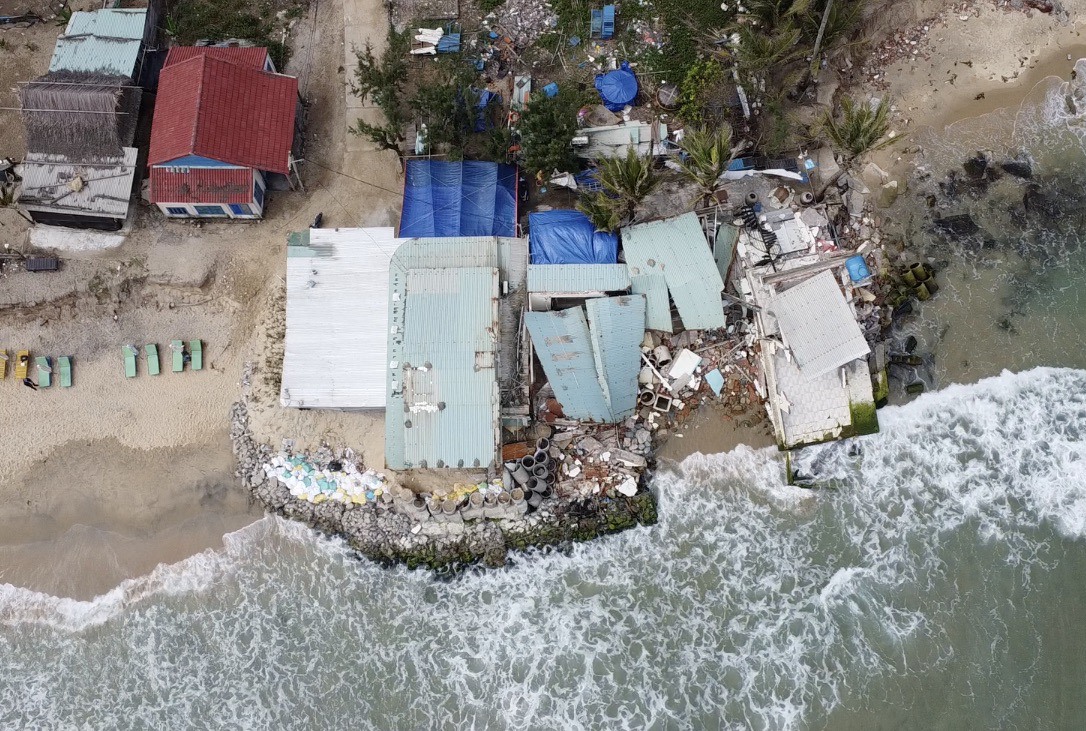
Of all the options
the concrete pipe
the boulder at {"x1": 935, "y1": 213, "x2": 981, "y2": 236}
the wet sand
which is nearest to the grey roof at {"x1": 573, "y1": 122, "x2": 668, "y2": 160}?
the boulder at {"x1": 935, "y1": 213, "x2": 981, "y2": 236}

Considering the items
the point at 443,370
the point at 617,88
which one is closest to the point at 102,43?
the point at 443,370

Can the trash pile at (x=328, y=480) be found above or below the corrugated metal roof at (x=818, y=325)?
below

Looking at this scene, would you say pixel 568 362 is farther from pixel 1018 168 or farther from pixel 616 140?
pixel 1018 168

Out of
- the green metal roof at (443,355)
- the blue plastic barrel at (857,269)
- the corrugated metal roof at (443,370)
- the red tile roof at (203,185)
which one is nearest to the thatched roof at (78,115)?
the red tile roof at (203,185)

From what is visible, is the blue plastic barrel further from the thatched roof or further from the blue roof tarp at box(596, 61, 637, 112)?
the thatched roof

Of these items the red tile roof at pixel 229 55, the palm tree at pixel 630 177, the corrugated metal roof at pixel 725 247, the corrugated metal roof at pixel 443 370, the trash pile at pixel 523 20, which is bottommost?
the corrugated metal roof at pixel 443 370

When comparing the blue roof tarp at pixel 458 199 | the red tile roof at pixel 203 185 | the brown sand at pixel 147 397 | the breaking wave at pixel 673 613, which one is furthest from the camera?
the red tile roof at pixel 203 185

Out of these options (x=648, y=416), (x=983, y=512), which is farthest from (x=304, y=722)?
(x=983, y=512)

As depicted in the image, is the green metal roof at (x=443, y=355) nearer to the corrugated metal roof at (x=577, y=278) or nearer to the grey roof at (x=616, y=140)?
the corrugated metal roof at (x=577, y=278)

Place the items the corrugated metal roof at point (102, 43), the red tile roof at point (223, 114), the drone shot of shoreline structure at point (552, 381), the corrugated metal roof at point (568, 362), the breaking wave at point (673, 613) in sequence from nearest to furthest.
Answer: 1. the breaking wave at point (673, 613)
2. the drone shot of shoreline structure at point (552, 381)
3. the corrugated metal roof at point (568, 362)
4. the red tile roof at point (223, 114)
5. the corrugated metal roof at point (102, 43)
